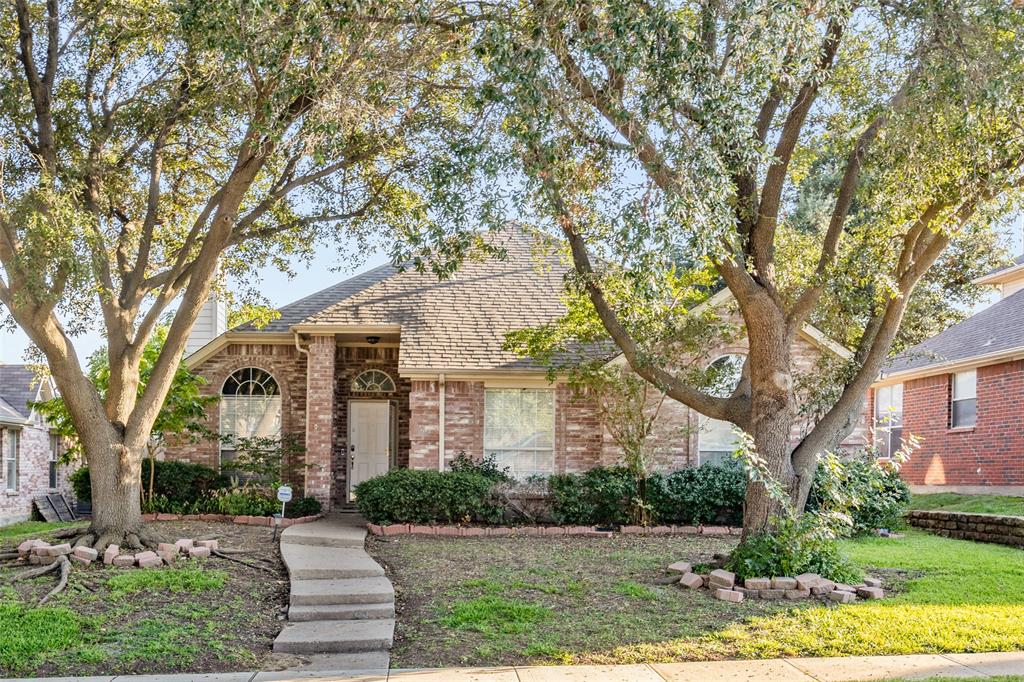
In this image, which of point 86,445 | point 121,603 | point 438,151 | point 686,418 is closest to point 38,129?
point 86,445

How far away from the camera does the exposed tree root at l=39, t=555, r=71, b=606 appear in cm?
953

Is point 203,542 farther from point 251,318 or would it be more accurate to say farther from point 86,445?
point 251,318

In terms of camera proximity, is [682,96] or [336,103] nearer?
[682,96]

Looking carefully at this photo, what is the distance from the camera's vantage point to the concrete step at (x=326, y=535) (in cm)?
1323

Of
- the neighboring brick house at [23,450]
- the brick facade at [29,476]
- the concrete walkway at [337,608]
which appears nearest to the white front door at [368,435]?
the concrete walkway at [337,608]

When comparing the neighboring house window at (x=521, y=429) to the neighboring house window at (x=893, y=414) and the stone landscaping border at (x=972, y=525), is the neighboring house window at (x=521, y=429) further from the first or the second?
the neighboring house window at (x=893, y=414)

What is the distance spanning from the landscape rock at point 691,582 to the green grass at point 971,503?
7.80 m

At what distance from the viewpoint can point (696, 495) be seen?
51.3 feet

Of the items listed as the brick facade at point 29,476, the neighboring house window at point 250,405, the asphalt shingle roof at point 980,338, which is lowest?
the brick facade at point 29,476

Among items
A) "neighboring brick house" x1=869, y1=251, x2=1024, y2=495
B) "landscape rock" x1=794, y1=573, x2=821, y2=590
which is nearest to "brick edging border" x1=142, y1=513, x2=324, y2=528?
"landscape rock" x1=794, y1=573, x2=821, y2=590

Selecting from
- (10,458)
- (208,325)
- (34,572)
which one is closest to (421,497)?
(34,572)

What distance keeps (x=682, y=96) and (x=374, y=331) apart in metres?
10.2

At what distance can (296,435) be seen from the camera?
1838 centimetres

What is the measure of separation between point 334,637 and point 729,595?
13.7ft
